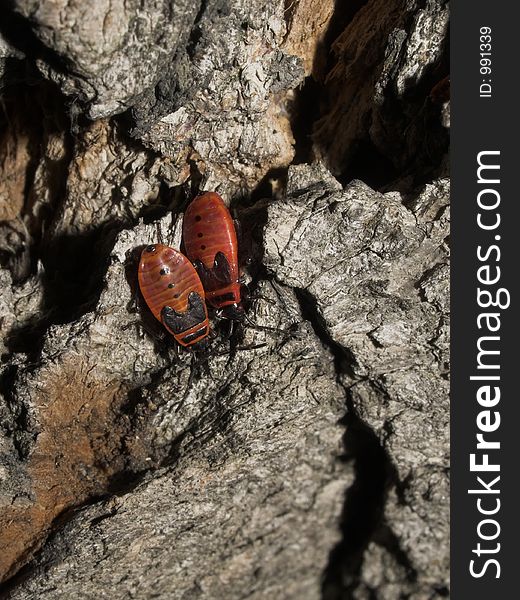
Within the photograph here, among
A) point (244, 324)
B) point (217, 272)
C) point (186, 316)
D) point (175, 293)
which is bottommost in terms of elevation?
point (244, 324)

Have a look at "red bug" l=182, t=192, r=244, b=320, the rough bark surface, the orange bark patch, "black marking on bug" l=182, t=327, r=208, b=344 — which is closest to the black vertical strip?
the rough bark surface

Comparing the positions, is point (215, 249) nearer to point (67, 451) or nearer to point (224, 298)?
point (224, 298)

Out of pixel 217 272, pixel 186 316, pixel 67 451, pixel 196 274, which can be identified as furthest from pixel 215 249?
pixel 67 451

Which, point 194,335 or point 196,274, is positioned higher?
point 196,274

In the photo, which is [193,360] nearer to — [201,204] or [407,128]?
[201,204]

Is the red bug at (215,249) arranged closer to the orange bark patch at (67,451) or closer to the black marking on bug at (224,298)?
the black marking on bug at (224,298)

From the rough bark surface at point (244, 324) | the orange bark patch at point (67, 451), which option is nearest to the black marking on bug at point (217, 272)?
the rough bark surface at point (244, 324)

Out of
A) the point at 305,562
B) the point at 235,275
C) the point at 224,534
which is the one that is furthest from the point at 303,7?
the point at 305,562
